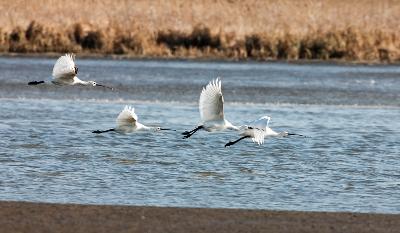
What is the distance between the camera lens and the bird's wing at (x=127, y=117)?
12906 millimetres

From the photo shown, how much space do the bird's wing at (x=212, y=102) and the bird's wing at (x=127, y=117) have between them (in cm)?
100

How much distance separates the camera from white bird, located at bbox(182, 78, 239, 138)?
1199 centimetres

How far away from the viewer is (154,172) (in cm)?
1353

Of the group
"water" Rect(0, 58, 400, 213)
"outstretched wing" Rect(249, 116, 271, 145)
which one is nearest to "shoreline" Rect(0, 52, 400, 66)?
"water" Rect(0, 58, 400, 213)

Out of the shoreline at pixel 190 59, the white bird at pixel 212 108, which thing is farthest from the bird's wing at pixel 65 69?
the shoreline at pixel 190 59

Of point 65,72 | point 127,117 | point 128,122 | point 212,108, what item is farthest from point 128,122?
point 212,108

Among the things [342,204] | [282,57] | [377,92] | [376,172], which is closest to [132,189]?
[342,204]

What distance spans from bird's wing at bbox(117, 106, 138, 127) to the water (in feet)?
1.80

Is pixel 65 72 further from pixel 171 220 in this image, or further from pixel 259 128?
pixel 171 220

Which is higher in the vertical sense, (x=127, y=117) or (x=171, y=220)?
(x=127, y=117)

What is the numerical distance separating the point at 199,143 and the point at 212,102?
4675mm

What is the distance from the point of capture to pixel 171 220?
10.0 metres

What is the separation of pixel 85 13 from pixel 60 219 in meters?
32.6

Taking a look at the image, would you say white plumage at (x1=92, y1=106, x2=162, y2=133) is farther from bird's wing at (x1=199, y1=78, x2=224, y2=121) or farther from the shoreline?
the shoreline
